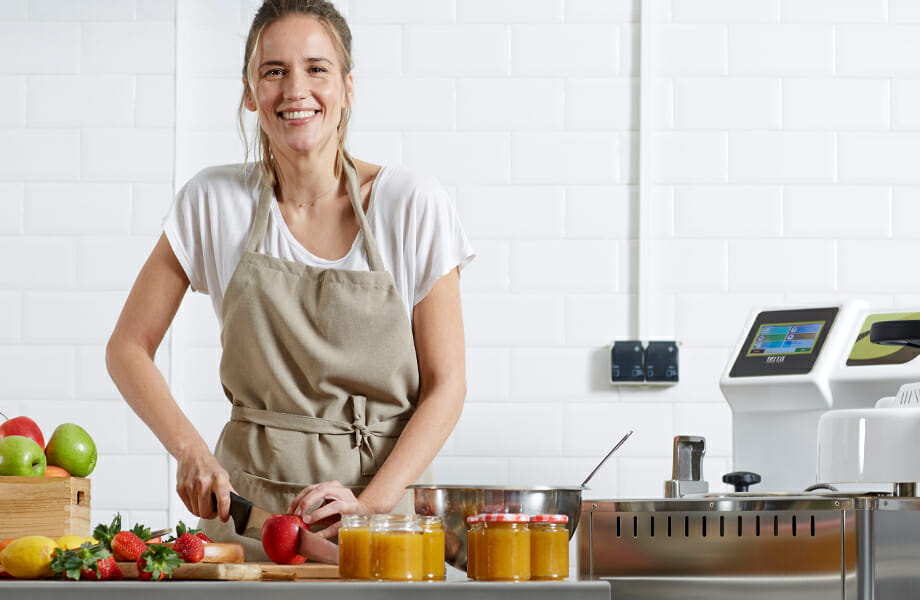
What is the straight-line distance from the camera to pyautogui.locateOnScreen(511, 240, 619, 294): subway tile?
2.68 m

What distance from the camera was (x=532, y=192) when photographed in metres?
2.69

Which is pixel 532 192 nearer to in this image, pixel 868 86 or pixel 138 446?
pixel 868 86

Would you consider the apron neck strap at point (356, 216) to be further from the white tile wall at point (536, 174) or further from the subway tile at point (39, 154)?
the subway tile at point (39, 154)

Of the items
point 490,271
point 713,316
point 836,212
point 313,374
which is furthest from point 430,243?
point 836,212

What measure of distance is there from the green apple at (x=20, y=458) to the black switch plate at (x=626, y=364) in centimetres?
163

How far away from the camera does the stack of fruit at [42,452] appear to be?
1.23 m

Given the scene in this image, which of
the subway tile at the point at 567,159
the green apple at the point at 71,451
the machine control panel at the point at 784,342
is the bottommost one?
the green apple at the point at 71,451

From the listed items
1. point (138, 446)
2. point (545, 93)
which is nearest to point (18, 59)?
point (138, 446)

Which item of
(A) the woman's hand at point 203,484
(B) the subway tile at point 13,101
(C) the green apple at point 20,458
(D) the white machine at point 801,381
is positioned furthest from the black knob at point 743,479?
(B) the subway tile at point 13,101

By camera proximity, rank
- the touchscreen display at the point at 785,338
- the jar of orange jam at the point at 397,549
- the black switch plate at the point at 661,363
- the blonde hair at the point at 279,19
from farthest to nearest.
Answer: the black switch plate at the point at 661,363, the touchscreen display at the point at 785,338, the blonde hair at the point at 279,19, the jar of orange jam at the point at 397,549

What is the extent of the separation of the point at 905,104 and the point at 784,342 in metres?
1.06

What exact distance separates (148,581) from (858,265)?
2130 mm

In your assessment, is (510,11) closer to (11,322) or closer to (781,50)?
(781,50)

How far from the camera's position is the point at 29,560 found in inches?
40.6
